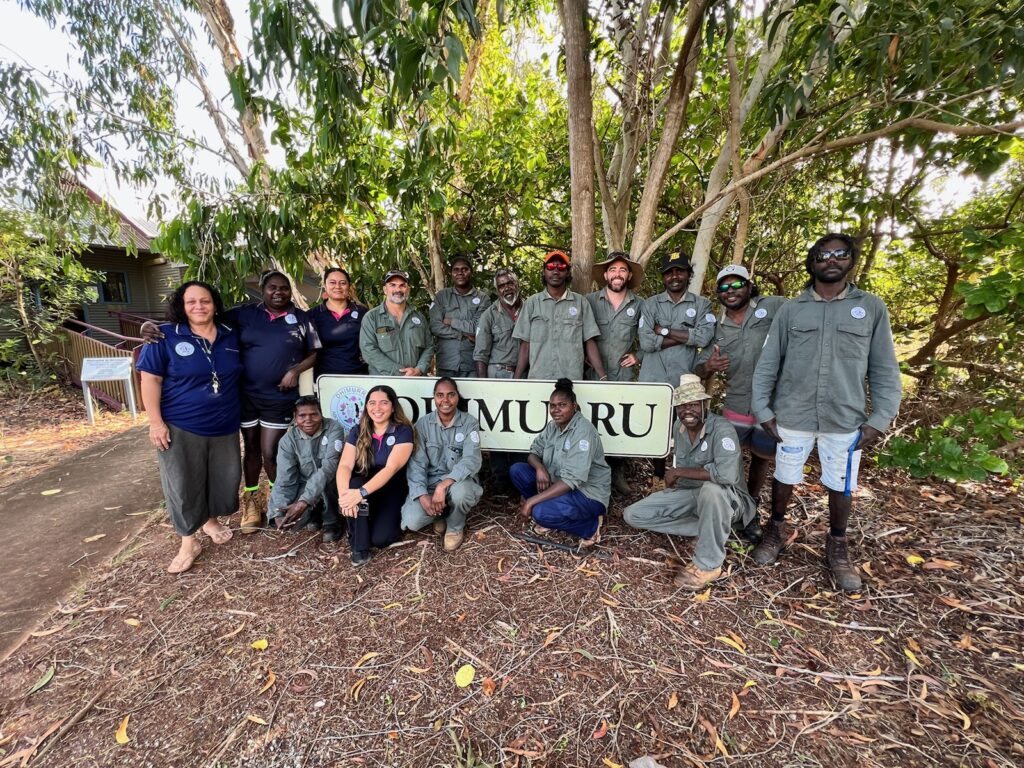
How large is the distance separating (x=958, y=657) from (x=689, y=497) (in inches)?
53.0

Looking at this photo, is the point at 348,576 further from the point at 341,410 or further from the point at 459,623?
the point at 341,410

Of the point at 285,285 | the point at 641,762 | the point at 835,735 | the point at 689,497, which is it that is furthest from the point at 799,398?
the point at 285,285

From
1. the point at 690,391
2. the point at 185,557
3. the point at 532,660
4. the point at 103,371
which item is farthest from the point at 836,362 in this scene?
the point at 103,371

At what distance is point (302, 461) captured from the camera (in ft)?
10.8

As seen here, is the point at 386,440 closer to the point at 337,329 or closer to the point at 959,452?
the point at 337,329

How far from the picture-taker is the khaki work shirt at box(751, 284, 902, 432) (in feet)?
8.16

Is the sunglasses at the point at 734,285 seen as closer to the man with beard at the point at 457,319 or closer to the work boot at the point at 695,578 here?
the work boot at the point at 695,578

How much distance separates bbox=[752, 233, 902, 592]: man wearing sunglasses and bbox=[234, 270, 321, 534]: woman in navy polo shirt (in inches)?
126

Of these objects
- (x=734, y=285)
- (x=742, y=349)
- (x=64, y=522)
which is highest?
(x=734, y=285)

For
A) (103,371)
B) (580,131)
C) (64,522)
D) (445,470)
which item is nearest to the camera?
(445,470)

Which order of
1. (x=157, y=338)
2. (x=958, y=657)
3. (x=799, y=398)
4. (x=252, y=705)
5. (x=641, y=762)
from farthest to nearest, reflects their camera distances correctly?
(x=157, y=338), (x=799, y=398), (x=958, y=657), (x=252, y=705), (x=641, y=762)

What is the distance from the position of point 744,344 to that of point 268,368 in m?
3.46

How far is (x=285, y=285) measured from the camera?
340 cm

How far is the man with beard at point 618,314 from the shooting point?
3645 millimetres
